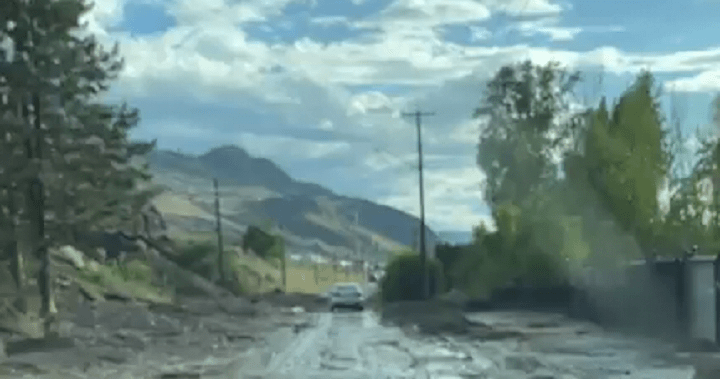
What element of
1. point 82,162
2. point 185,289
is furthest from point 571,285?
point 185,289

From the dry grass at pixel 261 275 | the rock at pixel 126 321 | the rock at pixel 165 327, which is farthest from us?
the dry grass at pixel 261 275

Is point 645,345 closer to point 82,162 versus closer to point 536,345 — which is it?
point 536,345

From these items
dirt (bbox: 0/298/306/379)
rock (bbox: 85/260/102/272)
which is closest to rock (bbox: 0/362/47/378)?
dirt (bbox: 0/298/306/379)

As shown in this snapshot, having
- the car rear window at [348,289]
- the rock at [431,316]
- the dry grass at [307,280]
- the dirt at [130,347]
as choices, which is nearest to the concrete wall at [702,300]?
the dirt at [130,347]

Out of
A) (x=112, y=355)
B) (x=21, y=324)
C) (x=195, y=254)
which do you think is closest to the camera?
(x=112, y=355)

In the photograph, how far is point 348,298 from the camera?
8200 centimetres

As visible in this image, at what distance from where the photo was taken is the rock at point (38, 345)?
35.8 m

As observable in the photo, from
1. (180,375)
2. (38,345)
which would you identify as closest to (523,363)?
(180,375)

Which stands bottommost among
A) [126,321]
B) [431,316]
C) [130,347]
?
[431,316]

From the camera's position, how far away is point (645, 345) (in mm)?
34844

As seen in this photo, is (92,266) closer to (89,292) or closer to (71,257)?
(71,257)

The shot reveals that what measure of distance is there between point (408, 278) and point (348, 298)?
972 centimetres

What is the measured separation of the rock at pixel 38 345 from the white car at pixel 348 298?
44.2 metres

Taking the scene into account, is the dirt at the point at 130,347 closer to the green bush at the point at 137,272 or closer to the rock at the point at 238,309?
the rock at the point at 238,309
